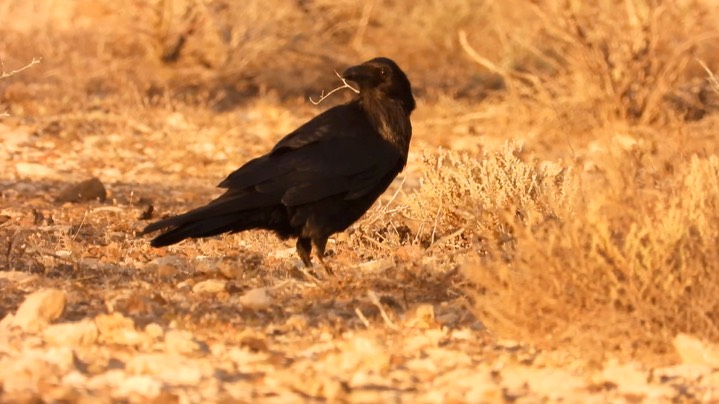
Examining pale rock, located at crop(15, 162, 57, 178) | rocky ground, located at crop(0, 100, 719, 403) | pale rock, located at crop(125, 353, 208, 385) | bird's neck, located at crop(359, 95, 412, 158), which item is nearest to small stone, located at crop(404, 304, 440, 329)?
rocky ground, located at crop(0, 100, 719, 403)

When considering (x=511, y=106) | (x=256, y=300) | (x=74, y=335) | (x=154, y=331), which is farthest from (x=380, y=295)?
(x=511, y=106)

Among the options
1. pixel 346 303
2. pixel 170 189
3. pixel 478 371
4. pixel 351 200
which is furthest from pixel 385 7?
pixel 478 371

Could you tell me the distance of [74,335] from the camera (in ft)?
14.6

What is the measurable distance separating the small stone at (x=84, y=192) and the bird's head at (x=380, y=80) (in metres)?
2.49

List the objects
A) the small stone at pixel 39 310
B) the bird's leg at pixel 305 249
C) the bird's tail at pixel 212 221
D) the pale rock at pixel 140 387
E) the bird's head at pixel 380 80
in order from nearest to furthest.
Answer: the pale rock at pixel 140 387 < the small stone at pixel 39 310 < the bird's tail at pixel 212 221 < the bird's leg at pixel 305 249 < the bird's head at pixel 380 80

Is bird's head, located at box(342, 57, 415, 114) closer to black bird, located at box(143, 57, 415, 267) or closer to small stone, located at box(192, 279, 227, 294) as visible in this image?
black bird, located at box(143, 57, 415, 267)

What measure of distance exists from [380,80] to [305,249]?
0.88 meters

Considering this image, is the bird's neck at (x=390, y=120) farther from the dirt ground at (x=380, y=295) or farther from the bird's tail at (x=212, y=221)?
the bird's tail at (x=212, y=221)

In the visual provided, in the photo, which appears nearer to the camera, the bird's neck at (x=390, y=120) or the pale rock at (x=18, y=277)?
the pale rock at (x=18, y=277)

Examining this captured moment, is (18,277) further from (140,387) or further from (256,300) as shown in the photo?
(140,387)

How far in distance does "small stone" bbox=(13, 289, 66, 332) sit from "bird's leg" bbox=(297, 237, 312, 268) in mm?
1603

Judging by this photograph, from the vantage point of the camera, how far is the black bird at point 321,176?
232 inches

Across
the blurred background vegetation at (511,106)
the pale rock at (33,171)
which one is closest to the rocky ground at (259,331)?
the blurred background vegetation at (511,106)

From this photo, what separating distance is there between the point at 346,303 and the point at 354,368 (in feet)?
3.11
